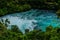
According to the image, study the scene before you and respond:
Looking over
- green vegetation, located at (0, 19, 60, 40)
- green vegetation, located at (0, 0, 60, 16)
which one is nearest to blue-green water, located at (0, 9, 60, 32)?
green vegetation, located at (0, 0, 60, 16)

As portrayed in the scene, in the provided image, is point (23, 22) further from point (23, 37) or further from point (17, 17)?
point (23, 37)

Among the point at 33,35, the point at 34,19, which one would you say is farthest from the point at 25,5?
the point at 33,35

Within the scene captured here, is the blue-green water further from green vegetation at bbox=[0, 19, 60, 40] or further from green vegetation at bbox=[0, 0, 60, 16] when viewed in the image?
green vegetation at bbox=[0, 19, 60, 40]

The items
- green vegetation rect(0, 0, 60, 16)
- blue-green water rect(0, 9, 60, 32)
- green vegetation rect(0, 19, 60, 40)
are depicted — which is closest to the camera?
green vegetation rect(0, 19, 60, 40)

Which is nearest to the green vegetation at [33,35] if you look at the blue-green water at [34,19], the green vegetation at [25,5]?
the blue-green water at [34,19]

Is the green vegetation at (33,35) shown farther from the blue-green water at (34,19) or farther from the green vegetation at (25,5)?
the green vegetation at (25,5)

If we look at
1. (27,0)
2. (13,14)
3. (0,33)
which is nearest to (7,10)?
(13,14)
